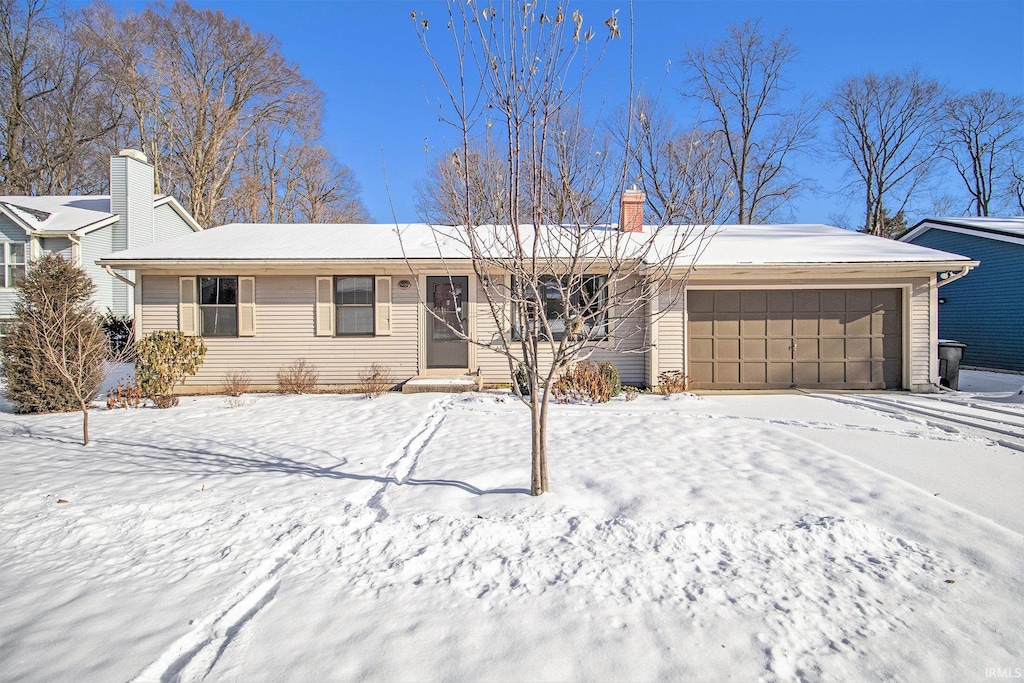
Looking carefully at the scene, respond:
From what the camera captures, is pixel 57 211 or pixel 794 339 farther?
pixel 57 211

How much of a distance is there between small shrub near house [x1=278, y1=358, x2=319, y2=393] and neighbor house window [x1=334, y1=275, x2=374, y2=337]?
0.88 m

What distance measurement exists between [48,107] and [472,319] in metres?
24.7

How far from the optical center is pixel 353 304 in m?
10.1

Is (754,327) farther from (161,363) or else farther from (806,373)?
(161,363)

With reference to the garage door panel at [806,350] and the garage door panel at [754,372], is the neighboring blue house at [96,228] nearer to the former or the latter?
the garage door panel at [754,372]

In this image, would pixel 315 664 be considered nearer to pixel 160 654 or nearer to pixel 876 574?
pixel 160 654

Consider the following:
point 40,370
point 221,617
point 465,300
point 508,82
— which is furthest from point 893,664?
point 40,370

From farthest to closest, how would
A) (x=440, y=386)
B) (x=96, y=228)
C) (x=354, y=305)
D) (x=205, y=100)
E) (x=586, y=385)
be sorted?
(x=205, y=100)
(x=96, y=228)
(x=354, y=305)
(x=440, y=386)
(x=586, y=385)

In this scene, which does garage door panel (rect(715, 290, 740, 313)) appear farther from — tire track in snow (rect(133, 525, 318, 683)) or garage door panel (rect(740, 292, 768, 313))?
tire track in snow (rect(133, 525, 318, 683))

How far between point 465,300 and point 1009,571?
8.39 meters

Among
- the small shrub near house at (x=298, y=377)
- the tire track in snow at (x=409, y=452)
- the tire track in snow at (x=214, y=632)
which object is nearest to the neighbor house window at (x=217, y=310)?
the small shrub near house at (x=298, y=377)

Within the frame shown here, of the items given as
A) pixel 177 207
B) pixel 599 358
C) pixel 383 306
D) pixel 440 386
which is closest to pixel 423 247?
pixel 383 306

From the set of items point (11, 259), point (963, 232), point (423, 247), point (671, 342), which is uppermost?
point (963, 232)

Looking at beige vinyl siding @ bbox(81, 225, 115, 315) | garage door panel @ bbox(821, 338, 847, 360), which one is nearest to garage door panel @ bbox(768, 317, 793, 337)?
garage door panel @ bbox(821, 338, 847, 360)
